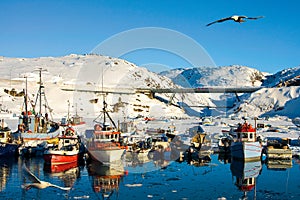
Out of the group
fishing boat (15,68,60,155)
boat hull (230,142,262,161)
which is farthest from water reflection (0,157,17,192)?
boat hull (230,142,262,161)

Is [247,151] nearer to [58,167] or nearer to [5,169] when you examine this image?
[58,167]

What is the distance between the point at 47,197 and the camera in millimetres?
21219

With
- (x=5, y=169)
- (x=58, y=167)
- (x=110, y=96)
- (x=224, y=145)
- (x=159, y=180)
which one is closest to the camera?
(x=159, y=180)

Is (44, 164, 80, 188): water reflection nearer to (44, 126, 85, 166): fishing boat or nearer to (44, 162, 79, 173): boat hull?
(44, 162, 79, 173): boat hull

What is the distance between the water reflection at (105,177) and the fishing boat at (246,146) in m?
10.9

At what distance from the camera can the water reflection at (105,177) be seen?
923 inches

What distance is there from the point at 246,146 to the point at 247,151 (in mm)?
452

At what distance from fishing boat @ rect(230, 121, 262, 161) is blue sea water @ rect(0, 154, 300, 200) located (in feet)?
2.70

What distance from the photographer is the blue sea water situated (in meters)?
22.2

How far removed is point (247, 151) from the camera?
33250 mm

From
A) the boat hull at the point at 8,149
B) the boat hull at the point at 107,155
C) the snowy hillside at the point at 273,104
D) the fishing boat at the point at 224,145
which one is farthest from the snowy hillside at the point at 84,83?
the boat hull at the point at 107,155

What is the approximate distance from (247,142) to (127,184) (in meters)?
13.5

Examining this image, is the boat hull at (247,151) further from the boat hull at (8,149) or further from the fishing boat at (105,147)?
the boat hull at (8,149)

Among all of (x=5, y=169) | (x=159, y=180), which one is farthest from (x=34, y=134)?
(x=159, y=180)
